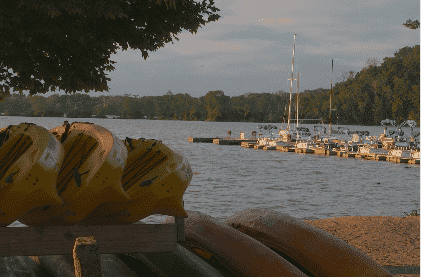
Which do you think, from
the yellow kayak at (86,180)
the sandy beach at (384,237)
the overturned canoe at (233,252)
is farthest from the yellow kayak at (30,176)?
the sandy beach at (384,237)

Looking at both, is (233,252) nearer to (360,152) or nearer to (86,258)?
(86,258)

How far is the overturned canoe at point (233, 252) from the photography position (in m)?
2.96

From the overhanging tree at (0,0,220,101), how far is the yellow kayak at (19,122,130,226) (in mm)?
3197

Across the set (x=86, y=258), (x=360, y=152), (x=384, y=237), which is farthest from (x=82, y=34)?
(x=360, y=152)

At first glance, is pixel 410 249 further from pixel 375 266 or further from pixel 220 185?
pixel 220 185

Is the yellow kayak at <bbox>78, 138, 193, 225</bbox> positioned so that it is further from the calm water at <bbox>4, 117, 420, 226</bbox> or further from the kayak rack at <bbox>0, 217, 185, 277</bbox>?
the calm water at <bbox>4, 117, 420, 226</bbox>

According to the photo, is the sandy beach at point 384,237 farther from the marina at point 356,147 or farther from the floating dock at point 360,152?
the marina at point 356,147

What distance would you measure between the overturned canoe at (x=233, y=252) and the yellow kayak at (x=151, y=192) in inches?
22.0

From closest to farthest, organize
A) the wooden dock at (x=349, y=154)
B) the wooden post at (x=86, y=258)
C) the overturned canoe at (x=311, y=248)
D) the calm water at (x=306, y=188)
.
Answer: the wooden post at (x=86, y=258)
the overturned canoe at (x=311, y=248)
the calm water at (x=306, y=188)
the wooden dock at (x=349, y=154)

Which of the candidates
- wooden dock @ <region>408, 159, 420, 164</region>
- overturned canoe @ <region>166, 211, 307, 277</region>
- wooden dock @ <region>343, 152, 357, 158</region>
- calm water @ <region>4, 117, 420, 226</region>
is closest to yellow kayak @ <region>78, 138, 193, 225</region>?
overturned canoe @ <region>166, 211, 307, 277</region>

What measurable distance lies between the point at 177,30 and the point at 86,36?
1370mm

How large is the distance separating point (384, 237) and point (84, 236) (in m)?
7.29

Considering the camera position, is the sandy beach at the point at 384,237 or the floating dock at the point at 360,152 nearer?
the sandy beach at the point at 384,237

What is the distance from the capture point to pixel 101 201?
2564 mm
